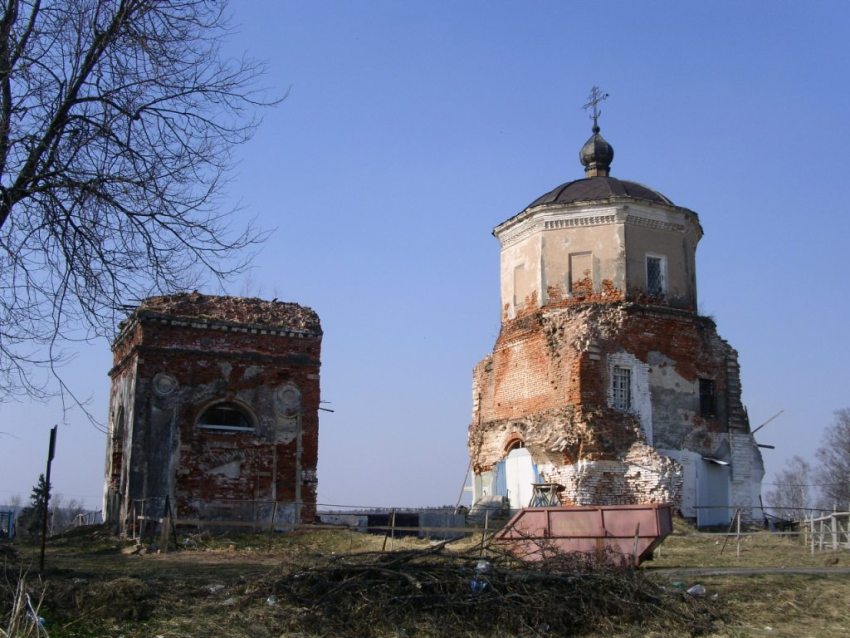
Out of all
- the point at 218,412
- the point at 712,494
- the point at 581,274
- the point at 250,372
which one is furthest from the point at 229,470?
the point at 712,494

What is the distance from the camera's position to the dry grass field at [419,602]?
9.91m

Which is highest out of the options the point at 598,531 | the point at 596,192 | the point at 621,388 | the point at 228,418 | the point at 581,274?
Result: the point at 596,192

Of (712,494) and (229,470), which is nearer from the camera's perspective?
(229,470)

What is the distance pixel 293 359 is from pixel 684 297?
1104cm

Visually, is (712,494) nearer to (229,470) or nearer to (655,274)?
(655,274)

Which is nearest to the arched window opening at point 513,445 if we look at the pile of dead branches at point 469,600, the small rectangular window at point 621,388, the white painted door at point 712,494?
the small rectangular window at point 621,388

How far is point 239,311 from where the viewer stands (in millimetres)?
23062

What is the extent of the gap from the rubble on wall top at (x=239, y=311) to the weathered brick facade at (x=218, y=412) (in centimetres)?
3

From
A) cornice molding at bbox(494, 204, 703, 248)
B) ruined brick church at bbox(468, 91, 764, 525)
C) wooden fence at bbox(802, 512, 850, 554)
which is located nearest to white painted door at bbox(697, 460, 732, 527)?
ruined brick church at bbox(468, 91, 764, 525)

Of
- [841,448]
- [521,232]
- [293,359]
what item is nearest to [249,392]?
[293,359]

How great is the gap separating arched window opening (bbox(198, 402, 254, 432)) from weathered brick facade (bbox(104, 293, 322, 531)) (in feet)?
0.08

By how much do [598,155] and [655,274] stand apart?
15.8 feet

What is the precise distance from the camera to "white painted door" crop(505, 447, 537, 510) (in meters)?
25.5

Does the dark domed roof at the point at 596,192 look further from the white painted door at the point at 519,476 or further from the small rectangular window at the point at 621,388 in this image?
Answer: the white painted door at the point at 519,476
